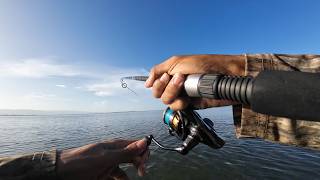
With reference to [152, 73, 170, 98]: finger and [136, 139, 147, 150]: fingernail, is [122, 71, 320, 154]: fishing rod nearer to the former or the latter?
[152, 73, 170, 98]: finger

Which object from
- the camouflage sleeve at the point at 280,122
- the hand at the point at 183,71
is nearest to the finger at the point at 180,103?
the hand at the point at 183,71

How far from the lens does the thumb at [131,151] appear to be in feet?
10.8

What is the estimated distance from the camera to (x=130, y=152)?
3469 millimetres

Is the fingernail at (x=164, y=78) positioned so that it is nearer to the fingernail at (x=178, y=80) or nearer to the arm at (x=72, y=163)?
the fingernail at (x=178, y=80)

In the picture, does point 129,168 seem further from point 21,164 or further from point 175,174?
point 21,164

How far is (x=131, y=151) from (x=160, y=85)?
1221mm

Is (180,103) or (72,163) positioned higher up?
(180,103)

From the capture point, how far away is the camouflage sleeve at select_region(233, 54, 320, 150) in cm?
177

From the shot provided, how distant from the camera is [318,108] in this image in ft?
3.72

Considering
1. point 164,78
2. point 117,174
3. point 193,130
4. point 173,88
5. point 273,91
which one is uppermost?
point 164,78

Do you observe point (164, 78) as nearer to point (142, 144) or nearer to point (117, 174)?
point (142, 144)

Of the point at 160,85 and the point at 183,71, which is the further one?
the point at 160,85

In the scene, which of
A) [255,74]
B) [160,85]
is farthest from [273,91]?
[160,85]

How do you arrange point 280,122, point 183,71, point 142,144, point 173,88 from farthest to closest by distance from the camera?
1. point 142,144
2. point 183,71
3. point 173,88
4. point 280,122
